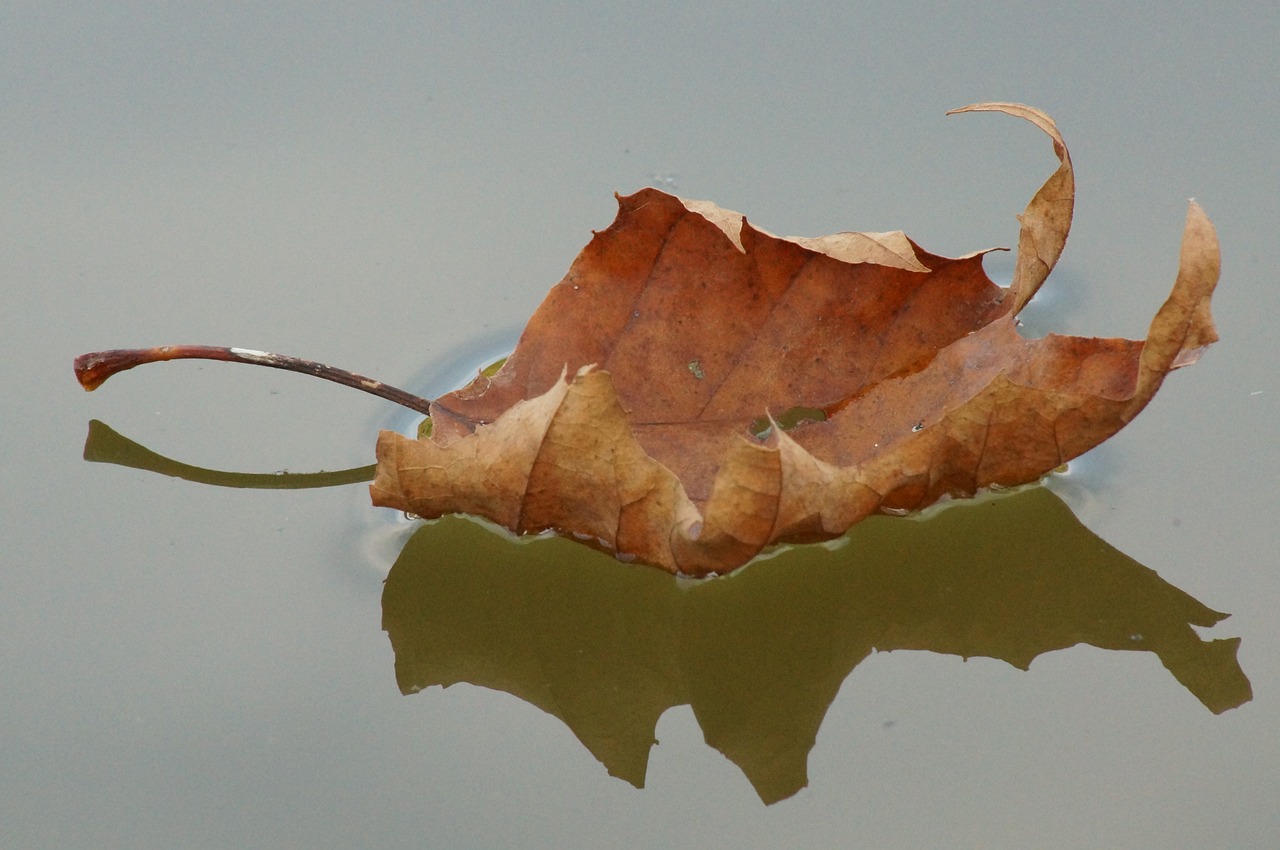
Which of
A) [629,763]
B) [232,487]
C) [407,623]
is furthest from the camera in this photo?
[232,487]

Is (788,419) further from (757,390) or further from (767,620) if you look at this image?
(767,620)

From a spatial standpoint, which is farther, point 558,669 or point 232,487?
point 232,487

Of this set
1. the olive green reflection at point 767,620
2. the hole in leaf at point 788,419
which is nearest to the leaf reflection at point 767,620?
the olive green reflection at point 767,620

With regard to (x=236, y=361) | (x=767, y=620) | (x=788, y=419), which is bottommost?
(x=767, y=620)

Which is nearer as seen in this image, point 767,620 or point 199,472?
point 767,620

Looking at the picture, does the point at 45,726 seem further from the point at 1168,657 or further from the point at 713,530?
the point at 1168,657

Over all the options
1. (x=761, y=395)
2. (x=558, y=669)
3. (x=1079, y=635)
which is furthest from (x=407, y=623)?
(x=1079, y=635)

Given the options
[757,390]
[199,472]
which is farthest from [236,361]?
[757,390]
